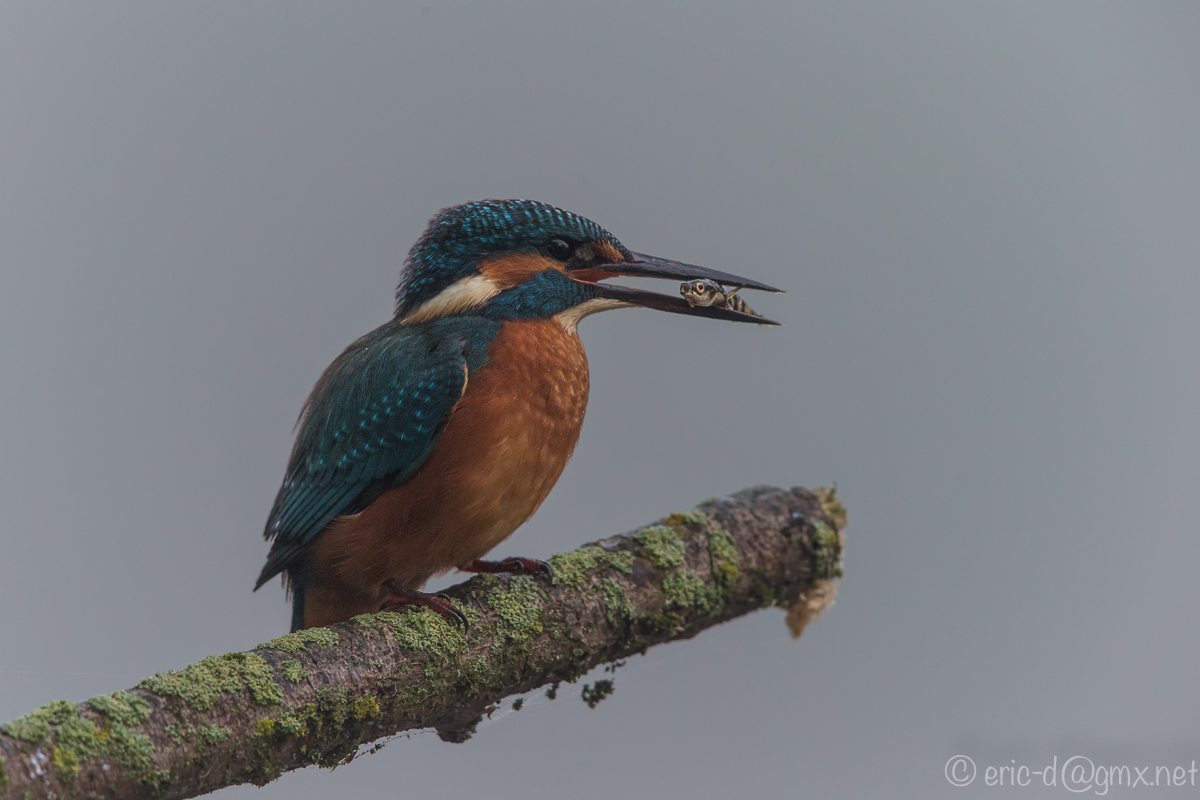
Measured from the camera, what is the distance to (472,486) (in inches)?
79.3

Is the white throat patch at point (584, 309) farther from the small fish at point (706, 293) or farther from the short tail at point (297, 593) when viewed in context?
the short tail at point (297, 593)

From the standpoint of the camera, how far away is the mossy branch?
142 cm

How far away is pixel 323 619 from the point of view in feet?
7.32

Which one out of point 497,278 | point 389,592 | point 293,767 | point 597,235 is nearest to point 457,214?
point 497,278

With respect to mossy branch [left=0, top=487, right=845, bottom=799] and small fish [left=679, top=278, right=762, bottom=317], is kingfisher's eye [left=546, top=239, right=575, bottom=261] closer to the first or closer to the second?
small fish [left=679, top=278, right=762, bottom=317]

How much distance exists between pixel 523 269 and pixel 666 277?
13.4 inches

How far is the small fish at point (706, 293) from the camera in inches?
89.6

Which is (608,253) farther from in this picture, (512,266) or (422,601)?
(422,601)

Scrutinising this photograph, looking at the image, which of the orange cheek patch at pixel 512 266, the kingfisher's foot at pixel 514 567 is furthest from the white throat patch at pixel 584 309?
the kingfisher's foot at pixel 514 567

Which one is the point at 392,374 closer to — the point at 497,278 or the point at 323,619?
the point at 497,278

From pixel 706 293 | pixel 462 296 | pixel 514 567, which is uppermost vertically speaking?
pixel 706 293

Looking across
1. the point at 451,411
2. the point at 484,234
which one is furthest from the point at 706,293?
the point at 451,411

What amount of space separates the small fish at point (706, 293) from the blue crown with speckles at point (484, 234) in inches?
8.3

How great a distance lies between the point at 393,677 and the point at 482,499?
396mm
